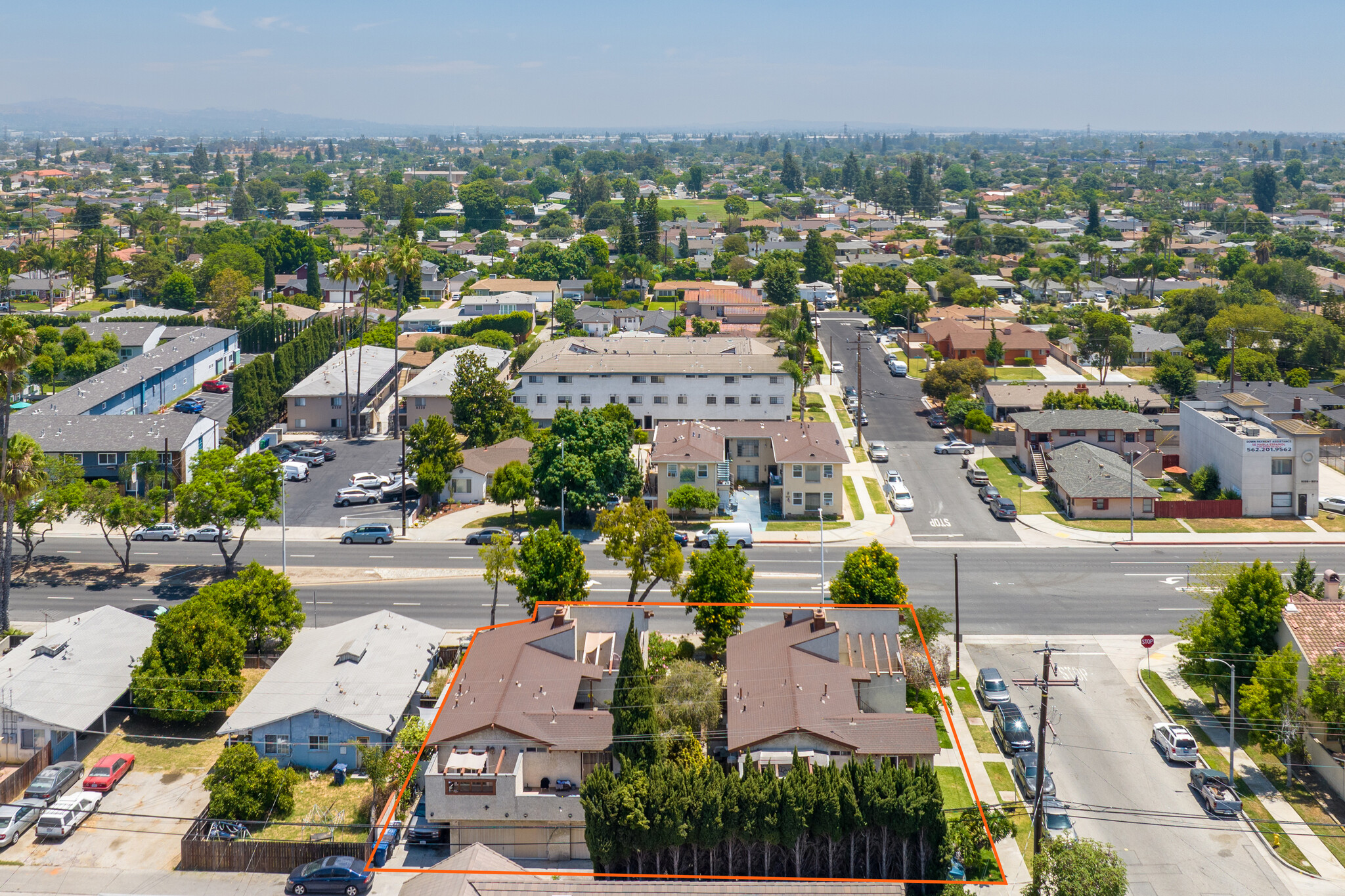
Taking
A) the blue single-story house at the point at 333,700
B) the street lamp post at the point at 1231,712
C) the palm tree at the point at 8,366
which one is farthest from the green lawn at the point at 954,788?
the palm tree at the point at 8,366

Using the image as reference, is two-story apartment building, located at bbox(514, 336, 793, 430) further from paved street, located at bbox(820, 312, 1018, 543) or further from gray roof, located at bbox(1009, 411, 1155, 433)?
gray roof, located at bbox(1009, 411, 1155, 433)

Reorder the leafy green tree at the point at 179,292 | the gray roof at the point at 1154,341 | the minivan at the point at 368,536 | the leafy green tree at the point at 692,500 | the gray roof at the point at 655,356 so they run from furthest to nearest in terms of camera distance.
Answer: the leafy green tree at the point at 179,292 → the gray roof at the point at 1154,341 → the gray roof at the point at 655,356 → the leafy green tree at the point at 692,500 → the minivan at the point at 368,536

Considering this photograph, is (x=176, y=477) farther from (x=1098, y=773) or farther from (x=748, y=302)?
(x=748, y=302)

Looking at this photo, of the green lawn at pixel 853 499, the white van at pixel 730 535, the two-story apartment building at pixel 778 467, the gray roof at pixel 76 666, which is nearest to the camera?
the gray roof at pixel 76 666

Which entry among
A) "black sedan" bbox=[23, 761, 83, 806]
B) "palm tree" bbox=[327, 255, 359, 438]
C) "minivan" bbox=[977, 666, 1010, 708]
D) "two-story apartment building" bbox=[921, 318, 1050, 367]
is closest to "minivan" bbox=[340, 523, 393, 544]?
"palm tree" bbox=[327, 255, 359, 438]

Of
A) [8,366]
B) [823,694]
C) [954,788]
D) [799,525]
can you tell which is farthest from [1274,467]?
Result: [8,366]

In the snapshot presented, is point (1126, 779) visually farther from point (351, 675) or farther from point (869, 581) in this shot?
point (351, 675)

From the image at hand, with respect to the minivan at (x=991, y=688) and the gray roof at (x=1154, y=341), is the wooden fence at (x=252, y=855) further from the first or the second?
the gray roof at (x=1154, y=341)

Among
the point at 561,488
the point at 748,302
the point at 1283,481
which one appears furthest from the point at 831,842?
the point at 748,302
